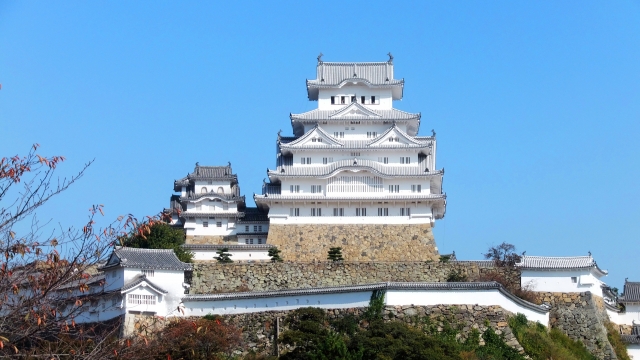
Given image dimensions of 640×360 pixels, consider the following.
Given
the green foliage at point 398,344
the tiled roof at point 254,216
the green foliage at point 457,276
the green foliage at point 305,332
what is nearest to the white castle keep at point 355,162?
the tiled roof at point 254,216

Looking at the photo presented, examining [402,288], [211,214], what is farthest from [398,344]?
[211,214]

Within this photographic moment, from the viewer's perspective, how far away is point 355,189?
44812 millimetres

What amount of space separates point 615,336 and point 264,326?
13.6m

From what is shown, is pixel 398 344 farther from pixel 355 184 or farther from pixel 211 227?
pixel 211 227

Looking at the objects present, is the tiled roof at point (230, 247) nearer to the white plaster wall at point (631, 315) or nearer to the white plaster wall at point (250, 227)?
the white plaster wall at point (250, 227)

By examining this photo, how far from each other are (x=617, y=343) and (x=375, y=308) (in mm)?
11013

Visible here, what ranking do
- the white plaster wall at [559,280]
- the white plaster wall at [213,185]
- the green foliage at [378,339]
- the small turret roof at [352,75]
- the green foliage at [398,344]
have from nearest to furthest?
the green foliage at [398,344]
the green foliage at [378,339]
the white plaster wall at [559,280]
the white plaster wall at [213,185]
the small turret roof at [352,75]

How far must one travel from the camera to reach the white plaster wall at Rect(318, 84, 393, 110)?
48.9 meters

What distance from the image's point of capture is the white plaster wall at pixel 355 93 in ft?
161

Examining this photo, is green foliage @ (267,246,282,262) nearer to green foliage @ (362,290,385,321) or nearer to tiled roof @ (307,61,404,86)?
green foliage @ (362,290,385,321)

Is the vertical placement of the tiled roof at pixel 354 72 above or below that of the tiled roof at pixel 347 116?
above

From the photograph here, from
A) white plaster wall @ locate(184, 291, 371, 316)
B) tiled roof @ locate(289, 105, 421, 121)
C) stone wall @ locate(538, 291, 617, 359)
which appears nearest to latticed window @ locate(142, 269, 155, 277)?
white plaster wall @ locate(184, 291, 371, 316)

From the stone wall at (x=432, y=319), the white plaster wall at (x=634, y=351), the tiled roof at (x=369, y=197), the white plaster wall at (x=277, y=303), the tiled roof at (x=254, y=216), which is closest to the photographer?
the stone wall at (x=432, y=319)

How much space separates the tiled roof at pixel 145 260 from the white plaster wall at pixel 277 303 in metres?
1.70
